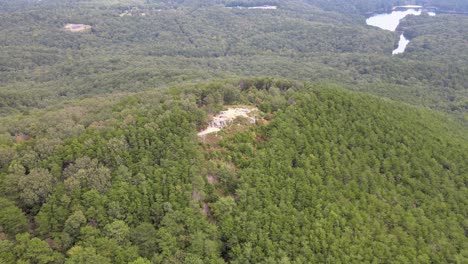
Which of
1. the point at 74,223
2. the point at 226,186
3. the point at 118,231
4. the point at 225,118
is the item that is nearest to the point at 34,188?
the point at 74,223

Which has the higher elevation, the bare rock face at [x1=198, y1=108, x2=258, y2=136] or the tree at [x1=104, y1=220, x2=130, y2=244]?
the bare rock face at [x1=198, y1=108, x2=258, y2=136]

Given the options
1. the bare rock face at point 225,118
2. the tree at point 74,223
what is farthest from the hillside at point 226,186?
the bare rock face at point 225,118

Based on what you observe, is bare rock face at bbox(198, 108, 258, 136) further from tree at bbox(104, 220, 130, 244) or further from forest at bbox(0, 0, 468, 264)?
tree at bbox(104, 220, 130, 244)

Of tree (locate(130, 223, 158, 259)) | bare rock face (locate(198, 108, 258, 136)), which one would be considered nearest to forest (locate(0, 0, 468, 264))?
tree (locate(130, 223, 158, 259))

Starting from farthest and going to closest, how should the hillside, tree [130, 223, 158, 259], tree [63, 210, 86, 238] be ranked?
the hillside
tree [130, 223, 158, 259]
tree [63, 210, 86, 238]

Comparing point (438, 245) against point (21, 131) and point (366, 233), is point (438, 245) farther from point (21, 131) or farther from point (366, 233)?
point (21, 131)

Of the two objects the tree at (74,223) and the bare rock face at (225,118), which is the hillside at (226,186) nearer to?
the tree at (74,223)

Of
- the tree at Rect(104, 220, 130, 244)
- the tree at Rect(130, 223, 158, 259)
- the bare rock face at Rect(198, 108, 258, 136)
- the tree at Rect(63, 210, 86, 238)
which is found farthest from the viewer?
the bare rock face at Rect(198, 108, 258, 136)

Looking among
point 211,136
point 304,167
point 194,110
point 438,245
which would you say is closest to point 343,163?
point 304,167

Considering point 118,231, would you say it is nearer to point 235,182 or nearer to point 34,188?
point 34,188
